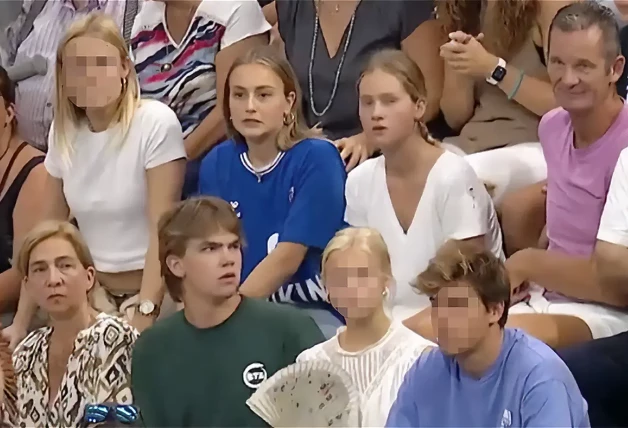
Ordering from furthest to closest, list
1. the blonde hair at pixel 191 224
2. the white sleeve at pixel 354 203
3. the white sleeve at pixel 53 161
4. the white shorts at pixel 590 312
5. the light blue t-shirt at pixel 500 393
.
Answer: the white sleeve at pixel 53 161 < the white sleeve at pixel 354 203 < the white shorts at pixel 590 312 < the blonde hair at pixel 191 224 < the light blue t-shirt at pixel 500 393

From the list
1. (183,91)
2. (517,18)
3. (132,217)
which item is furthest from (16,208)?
(517,18)

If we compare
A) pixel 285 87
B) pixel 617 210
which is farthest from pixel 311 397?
pixel 285 87

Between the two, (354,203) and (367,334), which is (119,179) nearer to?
(354,203)

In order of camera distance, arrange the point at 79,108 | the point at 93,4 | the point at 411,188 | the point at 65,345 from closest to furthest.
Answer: the point at 65,345 → the point at 411,188 → the point at 79,108 → the point at 93,4

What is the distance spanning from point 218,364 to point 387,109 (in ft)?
1.71

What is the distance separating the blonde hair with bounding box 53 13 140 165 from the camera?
6.45 ft

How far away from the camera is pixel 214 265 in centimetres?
153

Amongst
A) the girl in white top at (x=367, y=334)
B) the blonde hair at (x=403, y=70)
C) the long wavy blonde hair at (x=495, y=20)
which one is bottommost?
the girl in white top at (x=367, y=334)

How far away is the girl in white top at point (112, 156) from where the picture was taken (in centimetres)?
195

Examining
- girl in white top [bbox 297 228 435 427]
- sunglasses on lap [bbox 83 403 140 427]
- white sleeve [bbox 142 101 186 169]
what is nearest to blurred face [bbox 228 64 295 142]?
white sleeve [bbox 142 101 186 169]

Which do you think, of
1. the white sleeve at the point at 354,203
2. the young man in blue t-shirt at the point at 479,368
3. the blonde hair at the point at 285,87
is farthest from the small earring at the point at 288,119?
the young man in blue t-shirt at the point at 479,368

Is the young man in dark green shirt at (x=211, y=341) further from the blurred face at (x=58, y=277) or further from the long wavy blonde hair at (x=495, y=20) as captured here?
the long wavy blonde hair at (x=495, y=20)

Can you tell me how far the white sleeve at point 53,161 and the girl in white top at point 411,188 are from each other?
0.63 meters

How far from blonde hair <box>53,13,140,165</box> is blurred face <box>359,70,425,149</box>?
1.59 feet
